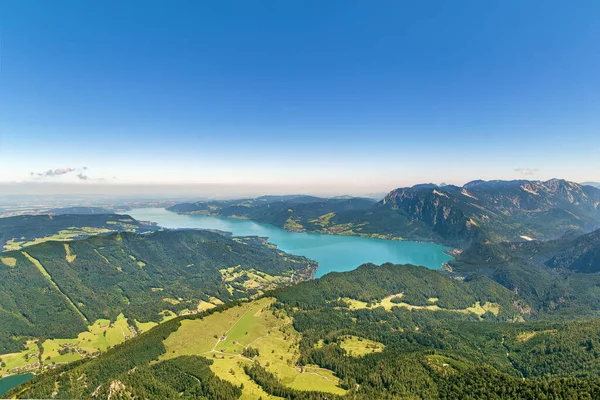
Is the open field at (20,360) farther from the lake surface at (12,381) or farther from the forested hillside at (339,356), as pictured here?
the forested hillside at (339,356)

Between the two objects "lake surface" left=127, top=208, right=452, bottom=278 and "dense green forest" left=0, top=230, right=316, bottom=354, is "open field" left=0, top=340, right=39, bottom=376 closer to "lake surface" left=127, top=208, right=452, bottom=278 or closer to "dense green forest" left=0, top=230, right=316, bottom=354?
"dense green forest" left=0, top=230, right=316, bottom=354

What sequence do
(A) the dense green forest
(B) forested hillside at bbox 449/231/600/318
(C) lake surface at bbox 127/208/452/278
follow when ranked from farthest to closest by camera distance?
1. (C) lake surface at bbox 127/208/452/278
2. (B) forested hillside at bbox 449/231/600/318
3. (A) the dense green forest

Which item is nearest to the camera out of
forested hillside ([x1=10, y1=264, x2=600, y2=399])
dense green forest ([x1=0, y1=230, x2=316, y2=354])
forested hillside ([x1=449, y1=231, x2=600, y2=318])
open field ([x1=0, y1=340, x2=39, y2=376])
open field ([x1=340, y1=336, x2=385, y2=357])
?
forested hillside ([x1=10, y1=264, x2=600, y2=399])

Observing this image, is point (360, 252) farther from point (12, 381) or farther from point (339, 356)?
point (12, 381)

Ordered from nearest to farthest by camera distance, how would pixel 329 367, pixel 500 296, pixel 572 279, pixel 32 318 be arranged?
pixel 329 367 < pixel 32 318 < pixel 500 296 < pixel 572 279

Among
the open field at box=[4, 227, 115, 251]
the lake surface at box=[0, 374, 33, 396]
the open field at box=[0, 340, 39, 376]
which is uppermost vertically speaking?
the open field at box=[4, 227, 115, 251]

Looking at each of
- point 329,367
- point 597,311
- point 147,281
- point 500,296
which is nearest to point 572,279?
point 597,311

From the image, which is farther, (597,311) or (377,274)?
(377,274)

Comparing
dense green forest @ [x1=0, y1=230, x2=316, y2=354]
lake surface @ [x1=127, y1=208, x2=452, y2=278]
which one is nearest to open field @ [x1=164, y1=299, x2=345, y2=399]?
dense green forest @ [x1=0, y1=230, x2=316, y2=354]

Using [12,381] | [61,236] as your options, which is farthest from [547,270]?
[61,236]

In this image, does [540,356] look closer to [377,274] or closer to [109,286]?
[377,274]
